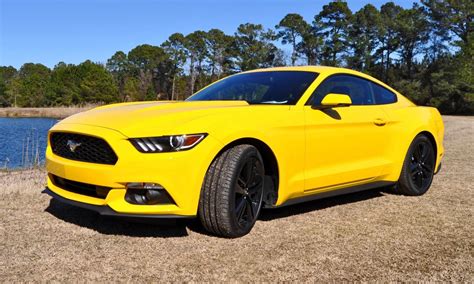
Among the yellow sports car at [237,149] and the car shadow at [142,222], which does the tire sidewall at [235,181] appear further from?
the car shadow at [142,222]

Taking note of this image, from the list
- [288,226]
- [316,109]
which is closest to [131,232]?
[288,226]

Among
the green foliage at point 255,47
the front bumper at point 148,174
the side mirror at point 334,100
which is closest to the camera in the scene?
the front bumper at point 148,174

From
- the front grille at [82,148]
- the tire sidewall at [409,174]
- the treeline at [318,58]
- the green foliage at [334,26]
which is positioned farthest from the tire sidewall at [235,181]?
the green foliage at [334,26]

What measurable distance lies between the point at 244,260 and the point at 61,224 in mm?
1737

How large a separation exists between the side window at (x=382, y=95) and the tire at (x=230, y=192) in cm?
203

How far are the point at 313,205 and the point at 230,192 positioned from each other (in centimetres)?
166

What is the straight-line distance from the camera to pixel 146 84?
7750 cm

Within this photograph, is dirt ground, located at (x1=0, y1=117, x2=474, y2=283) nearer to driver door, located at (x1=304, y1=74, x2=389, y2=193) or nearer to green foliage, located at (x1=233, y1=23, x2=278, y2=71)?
driver door, located at (x1=304, y1=74, x2=389, y2=193)

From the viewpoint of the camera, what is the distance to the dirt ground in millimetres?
2877

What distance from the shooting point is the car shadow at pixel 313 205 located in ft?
14.2

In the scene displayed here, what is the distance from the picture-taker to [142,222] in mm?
3270

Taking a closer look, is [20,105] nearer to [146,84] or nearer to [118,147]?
[146,84]

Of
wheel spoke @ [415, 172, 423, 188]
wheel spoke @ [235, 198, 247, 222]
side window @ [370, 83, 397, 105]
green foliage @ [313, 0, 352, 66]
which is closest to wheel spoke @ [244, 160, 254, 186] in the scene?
wheel spoke @ [235, 198, 247, 222]

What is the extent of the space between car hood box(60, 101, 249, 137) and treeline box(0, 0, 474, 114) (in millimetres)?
33157
